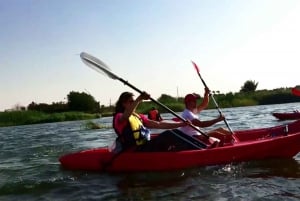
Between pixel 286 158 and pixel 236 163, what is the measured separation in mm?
1024

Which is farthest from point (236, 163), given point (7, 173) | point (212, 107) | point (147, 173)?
point (212, 107)

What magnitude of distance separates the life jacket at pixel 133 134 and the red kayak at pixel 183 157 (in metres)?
0.18

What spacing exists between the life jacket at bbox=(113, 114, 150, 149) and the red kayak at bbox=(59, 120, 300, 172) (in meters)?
0.18

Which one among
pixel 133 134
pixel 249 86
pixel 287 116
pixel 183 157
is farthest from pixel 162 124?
pixel 249 86

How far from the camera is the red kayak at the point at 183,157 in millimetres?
7441

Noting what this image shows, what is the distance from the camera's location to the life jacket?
24.1 feet

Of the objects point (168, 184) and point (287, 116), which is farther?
point (287, 116)

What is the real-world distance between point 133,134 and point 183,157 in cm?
92

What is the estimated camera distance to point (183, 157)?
7434 millimetres

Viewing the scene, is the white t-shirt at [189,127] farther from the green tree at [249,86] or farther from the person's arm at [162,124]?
the green tree at [249,86]

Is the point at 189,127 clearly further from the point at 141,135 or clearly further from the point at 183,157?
the point at 141,135

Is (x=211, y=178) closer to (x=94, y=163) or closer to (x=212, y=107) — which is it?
(x=94, y=163)

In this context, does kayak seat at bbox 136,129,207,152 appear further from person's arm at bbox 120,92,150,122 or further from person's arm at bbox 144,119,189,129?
person's arm at bbox 120,92,150,122

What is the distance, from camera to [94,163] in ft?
26.1
